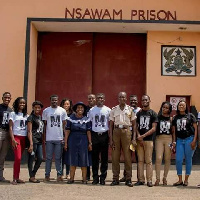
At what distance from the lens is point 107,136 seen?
7410 millimetres

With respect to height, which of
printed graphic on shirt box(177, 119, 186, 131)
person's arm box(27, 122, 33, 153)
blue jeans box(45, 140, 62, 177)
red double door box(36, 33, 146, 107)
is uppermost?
red double door box(36, 33, 146, 107)

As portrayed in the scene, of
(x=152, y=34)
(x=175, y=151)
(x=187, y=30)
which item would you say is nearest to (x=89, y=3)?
(x=152, y=34)

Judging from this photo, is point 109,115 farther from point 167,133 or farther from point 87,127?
point 167,133

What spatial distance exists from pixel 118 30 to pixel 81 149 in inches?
233

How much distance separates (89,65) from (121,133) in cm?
556

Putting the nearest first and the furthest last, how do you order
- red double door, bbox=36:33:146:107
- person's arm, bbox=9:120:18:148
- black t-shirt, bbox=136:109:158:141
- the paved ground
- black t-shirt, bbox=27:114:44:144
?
the paved ground < person's arm, bbox=9:120:18:148 < black t-shirt, bbox=136:109:158:141 < black t-shirt, bbox=27:114:44:144 < red double door, bbox=36:33:146:107

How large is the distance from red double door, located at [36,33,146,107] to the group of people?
15.7ft

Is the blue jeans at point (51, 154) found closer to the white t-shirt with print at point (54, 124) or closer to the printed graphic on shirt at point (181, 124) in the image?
the white t-shirt with print at point (54, 124)

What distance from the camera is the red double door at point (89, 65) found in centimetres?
1230

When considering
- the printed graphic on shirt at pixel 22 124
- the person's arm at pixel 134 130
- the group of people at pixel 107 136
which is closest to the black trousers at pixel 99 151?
the group of people at pixel 107 136

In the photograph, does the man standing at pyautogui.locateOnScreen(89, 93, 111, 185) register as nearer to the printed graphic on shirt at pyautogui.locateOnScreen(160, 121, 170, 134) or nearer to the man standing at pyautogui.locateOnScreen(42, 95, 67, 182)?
the man standing at pyautogui.locateOnScreen(42, 95, 67, 182)

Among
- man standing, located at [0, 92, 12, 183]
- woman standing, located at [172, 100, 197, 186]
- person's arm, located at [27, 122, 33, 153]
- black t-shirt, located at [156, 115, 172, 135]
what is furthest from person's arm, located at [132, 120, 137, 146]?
man standing, located at [0, 92, 12, 183]

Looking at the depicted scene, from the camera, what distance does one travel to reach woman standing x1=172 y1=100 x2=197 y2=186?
7.30 metres

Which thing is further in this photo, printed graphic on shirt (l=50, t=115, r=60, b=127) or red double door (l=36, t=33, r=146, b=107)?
red double door (l=36, t=33, r=146, b=107)
